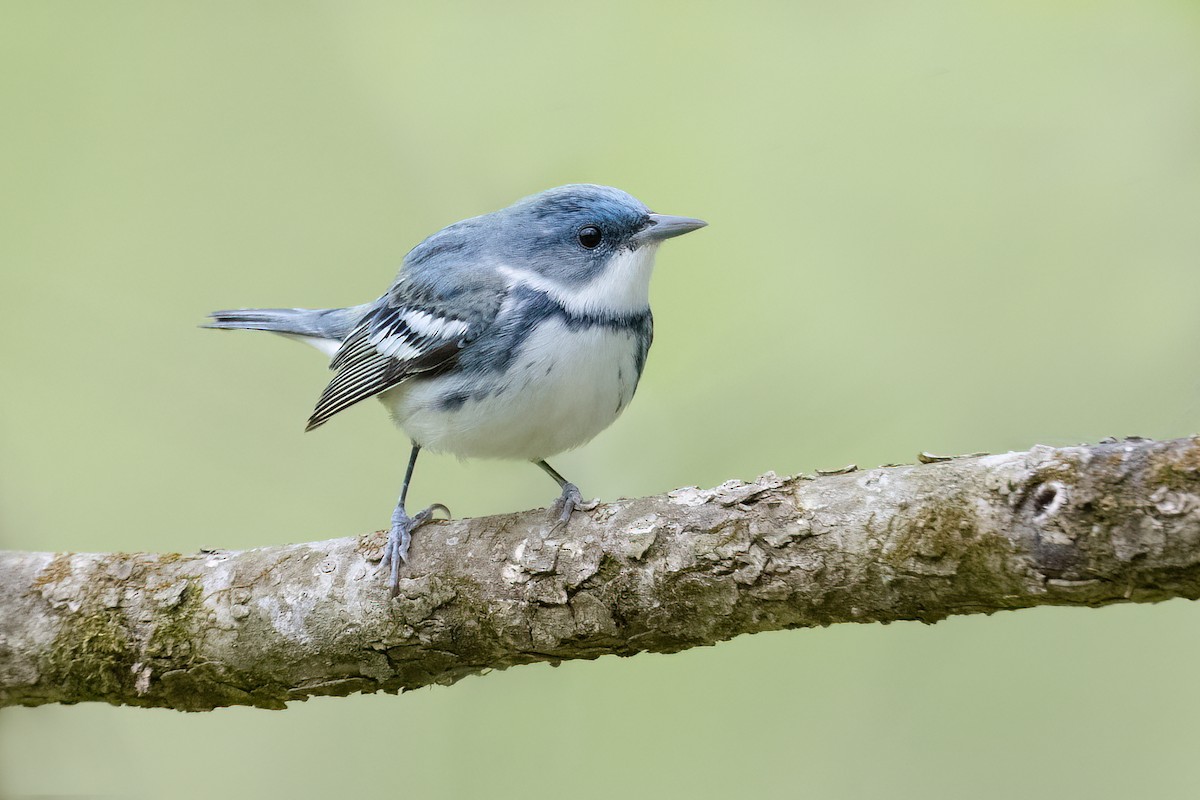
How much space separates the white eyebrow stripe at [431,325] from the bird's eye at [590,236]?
0.53m

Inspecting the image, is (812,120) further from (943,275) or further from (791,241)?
(943,275)

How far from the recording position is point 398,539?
3.21m

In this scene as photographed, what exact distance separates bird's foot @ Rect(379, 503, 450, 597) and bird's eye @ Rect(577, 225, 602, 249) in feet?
3.50

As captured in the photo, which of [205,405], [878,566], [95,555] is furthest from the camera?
[205,405]

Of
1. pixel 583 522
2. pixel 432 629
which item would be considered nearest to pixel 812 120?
pixel 583 522

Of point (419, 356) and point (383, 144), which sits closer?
point (419, 356)

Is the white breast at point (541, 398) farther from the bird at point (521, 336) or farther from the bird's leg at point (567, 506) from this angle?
the bird's leg at point (567, 506)

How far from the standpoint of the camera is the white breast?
332 centimetres

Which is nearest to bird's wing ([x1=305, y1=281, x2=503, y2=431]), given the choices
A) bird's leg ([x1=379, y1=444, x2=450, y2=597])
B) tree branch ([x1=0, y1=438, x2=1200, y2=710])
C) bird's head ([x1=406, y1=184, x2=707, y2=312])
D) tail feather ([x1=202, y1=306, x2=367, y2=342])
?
bird's head ([x1=406, y1=184, x2=707, y2=312])

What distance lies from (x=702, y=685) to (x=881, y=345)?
169 centimetres

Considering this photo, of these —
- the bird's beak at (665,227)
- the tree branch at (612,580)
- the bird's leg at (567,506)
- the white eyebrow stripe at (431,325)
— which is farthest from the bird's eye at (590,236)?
the tree branch at (612,580)

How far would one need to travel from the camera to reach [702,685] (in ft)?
14.9

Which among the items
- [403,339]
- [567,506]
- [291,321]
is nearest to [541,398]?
[567,506]

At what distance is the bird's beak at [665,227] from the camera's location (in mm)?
3496
